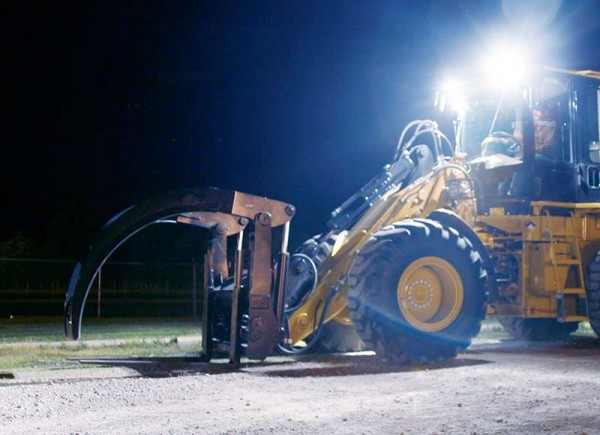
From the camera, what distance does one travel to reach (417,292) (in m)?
12.1

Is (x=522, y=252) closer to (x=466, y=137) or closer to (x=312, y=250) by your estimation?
(x=466, y=137)

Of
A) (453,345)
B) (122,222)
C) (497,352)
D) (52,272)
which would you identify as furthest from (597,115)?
(52,272)

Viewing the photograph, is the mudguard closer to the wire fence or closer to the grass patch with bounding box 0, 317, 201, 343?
the grass patch with bounding box 0, 317, 201, 343

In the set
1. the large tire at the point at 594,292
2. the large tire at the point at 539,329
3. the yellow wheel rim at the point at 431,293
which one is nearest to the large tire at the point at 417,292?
the yellow wheel rim at the point at 431,293

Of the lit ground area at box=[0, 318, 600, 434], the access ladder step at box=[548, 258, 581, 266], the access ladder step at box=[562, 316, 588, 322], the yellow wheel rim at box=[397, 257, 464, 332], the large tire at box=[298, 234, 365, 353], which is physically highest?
the access ladder step at box=[548, 258, 581, 266]

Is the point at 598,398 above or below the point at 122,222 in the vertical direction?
below

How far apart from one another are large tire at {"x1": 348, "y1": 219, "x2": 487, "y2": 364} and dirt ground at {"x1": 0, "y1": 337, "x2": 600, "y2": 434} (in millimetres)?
358

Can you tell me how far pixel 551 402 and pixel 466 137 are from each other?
7048mm

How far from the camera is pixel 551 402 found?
29.3ft

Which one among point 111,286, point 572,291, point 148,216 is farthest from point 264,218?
point 111,286

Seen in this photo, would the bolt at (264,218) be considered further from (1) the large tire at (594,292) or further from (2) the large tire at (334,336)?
(1) the large tire at (594,292)

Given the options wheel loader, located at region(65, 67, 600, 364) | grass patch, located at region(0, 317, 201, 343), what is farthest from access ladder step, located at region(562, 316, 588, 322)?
grass patch, located at region(0, 317, 201, 343)

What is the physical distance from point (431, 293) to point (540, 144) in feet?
11.7

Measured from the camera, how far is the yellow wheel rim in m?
12.0
